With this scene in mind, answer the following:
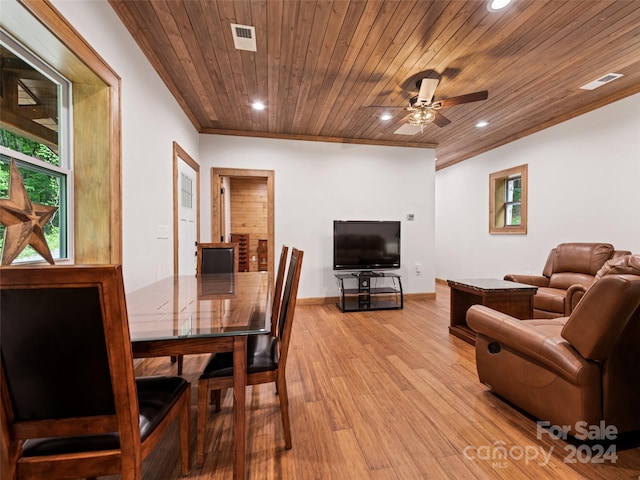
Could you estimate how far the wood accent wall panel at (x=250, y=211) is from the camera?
7348 mm

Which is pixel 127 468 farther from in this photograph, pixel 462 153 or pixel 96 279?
pixel 462 153

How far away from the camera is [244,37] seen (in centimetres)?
220

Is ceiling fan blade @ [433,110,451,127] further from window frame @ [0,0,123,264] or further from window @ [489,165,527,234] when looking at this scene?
window frame @ [0,0,123,264]

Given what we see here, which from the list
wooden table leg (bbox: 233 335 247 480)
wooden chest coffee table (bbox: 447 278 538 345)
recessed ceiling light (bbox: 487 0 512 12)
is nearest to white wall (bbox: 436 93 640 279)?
wooden chest coffee table (bbox: 447 278 538 345)

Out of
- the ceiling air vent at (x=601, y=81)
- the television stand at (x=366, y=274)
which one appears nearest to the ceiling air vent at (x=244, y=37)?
the television stand at (x=366, y=274)

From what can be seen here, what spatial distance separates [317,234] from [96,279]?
3948mm

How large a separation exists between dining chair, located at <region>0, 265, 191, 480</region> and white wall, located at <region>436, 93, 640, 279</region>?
→ 4.75 m

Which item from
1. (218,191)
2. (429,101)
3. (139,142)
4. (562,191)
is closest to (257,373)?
(139,142)

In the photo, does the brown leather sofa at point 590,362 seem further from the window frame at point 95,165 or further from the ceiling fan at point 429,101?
the window frame at point 95,165

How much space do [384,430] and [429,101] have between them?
2.90 meters

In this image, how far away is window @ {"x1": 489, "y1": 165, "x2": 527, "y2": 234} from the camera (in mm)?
4578

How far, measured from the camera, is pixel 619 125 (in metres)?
3.28

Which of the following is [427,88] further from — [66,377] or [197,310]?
[66,377]

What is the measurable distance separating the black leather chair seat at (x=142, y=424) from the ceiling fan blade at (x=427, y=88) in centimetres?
293
